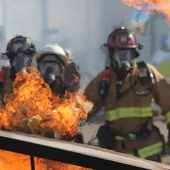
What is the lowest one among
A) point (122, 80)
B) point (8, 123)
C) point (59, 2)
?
point (8, 123)

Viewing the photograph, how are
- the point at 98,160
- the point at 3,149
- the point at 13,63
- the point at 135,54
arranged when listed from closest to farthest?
1. the point at 98,160
2. the point at 3,149
3. the point at 135,54
4. the point at 13,63

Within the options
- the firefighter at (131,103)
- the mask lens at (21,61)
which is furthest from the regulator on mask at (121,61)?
the mask lens at (21,61)

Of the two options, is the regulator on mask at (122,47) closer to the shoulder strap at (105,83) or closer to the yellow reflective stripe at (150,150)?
the shoulder strap at (105,83)

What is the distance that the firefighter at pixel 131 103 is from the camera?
3.92 meters

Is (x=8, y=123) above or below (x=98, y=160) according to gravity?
below

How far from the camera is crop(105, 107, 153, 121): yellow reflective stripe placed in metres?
3.93

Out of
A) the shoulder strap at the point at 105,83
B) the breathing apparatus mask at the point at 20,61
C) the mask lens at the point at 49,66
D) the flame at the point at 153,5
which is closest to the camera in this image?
the shoulder strap at the point at 105,83

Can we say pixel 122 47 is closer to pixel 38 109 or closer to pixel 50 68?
pixel 50 68

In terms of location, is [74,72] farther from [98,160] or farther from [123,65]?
[98,160]

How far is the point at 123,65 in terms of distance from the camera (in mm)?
4133

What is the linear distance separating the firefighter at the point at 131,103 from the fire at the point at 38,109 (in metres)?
0.22

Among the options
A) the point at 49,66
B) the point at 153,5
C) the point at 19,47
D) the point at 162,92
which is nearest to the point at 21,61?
the point at 19,47

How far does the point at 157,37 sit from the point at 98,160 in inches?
238

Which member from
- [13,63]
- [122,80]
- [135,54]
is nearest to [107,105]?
[122,80]
